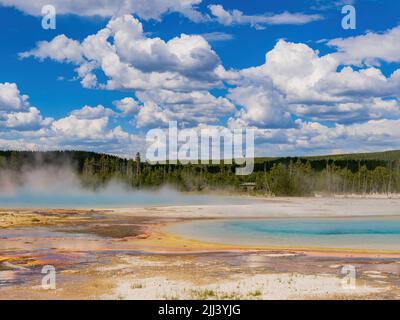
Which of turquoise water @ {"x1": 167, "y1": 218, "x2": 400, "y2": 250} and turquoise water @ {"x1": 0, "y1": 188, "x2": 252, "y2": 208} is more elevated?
turquoise water @ {"x1": 167, "y1": 218, "x2": 400, "y2": 250}

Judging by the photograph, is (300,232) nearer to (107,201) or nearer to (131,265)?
(131,265)

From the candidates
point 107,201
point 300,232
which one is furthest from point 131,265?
point 107,201

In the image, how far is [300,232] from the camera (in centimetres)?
3684

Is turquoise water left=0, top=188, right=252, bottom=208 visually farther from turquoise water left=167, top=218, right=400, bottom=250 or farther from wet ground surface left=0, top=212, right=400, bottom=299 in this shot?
wet ground surface left=0, top=212, right=400, bottom=299

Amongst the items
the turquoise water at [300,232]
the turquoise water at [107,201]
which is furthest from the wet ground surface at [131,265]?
the turquoise water at [107,201]

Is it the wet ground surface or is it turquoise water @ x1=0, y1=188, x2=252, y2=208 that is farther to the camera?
turquoise water @ x1=0, y1=188, x2=252, y2=208

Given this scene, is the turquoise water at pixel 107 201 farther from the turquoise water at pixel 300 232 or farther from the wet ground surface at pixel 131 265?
the wet ground surface at pixel 131 265

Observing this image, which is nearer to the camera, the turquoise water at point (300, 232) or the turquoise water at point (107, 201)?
the turquoise water at point (300, 232)

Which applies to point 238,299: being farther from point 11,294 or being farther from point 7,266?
point 7,266

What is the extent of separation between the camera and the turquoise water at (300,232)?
29.9 m

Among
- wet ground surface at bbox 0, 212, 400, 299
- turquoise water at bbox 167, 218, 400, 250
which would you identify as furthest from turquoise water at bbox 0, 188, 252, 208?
wet ground surface at bbox 0, 212, 400, 299

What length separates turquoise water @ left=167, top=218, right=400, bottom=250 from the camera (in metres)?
29.9

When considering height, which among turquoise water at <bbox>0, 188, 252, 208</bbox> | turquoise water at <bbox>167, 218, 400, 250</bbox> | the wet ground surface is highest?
the wet ground surface
